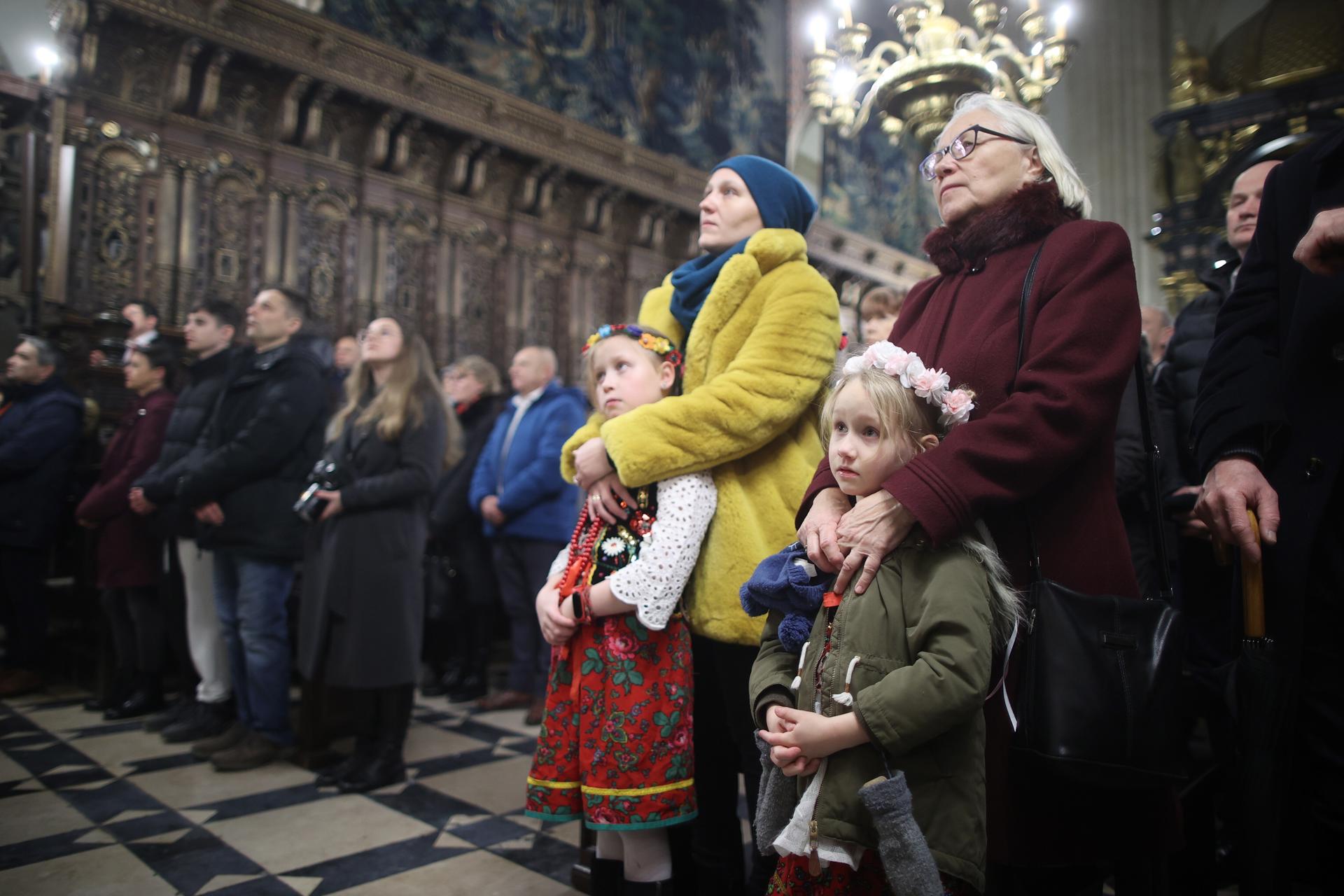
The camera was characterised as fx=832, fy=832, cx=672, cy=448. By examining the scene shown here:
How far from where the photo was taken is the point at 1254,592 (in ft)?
4.30

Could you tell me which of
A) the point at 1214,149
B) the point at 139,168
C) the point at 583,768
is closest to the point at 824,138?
the point at 1214,149

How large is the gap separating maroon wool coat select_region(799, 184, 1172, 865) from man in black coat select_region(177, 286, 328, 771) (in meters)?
2.58

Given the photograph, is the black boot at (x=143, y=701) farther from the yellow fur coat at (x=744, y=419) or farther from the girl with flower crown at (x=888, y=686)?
the girl with flower crown at (x=888, y=686)

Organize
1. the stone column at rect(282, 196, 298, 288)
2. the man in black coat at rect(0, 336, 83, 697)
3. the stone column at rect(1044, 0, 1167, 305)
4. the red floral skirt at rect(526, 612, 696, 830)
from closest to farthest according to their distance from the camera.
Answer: the red floral skirt at rect(526, 612, 696, 830), the man in black coat at rect(0, 336, 83, 697), the stone column at rect(282, 196, 298, 288), the stone column at rect(1044, 0, 1167, 305)

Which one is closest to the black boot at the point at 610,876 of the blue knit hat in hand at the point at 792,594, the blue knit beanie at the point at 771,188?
the blue knit hat in hand at the point at 792,594

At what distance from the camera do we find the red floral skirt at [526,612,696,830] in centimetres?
158

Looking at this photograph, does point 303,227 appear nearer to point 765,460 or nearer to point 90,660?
point 90,660

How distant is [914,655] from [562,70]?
6.93m

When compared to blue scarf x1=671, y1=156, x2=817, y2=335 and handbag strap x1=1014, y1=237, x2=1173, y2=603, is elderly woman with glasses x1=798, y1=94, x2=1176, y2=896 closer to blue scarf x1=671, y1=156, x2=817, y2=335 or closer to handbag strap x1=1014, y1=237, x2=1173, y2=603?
handbag strap x1=1014, y1=237, x2=1173, y2=603

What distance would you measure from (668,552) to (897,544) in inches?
23.6

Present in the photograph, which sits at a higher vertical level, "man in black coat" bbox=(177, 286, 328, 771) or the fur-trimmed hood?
the fur-trimmed hood

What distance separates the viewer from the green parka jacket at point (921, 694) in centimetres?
103

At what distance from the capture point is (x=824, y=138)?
10.0 metres

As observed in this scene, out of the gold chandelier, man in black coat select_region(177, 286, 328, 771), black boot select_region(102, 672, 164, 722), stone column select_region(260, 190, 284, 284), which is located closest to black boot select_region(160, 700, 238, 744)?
man in black coat select_region(177, 286, 328, 771)
